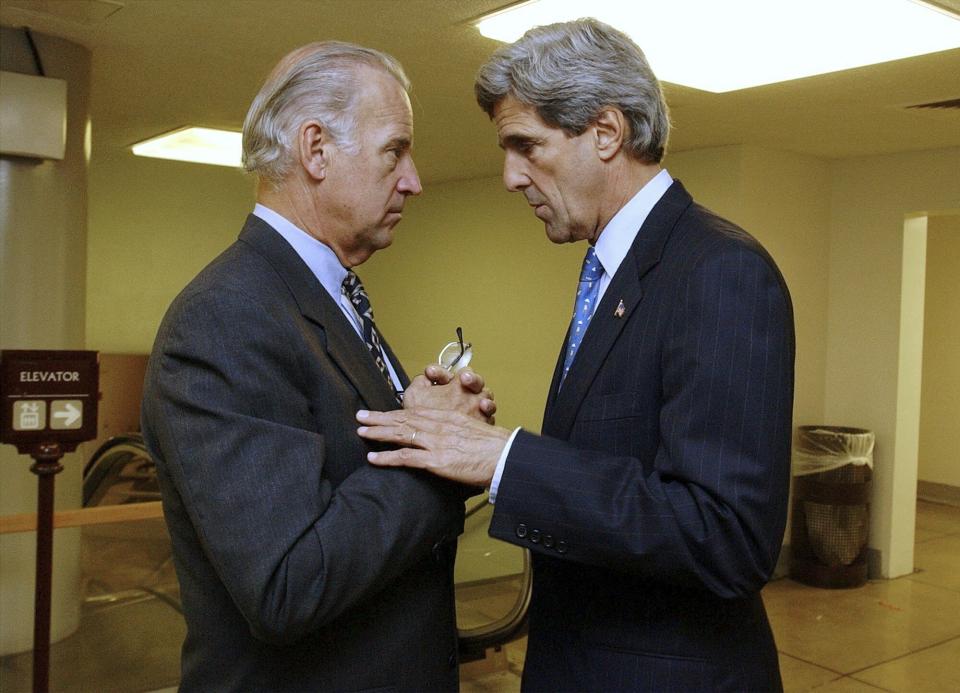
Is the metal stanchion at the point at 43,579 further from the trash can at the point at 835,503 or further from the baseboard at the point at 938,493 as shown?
the baseboard at the point at 938,493

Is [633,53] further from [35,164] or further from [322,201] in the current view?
[35,164]

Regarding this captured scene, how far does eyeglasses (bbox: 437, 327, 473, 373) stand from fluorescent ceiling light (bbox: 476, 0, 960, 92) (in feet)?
6.40

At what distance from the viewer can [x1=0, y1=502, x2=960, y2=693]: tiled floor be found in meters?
3.67

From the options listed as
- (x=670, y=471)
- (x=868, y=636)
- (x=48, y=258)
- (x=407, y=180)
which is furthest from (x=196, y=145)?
(x=670, y=471)

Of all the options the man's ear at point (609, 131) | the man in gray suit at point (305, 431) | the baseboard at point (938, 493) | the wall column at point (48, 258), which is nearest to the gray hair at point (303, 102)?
the man in gray suit at point (305, 431)

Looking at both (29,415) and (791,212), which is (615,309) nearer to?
(29,415)

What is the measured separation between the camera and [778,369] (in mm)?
1333

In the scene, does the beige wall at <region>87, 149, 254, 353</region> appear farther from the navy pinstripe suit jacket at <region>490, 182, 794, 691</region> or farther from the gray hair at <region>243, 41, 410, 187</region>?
the navy pinstripe suit jacket at <region>490, 182, 794, 691</region>

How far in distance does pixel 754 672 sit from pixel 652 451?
1.32 feet

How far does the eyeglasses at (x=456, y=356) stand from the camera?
163 centimetres

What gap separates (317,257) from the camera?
155 centimetres

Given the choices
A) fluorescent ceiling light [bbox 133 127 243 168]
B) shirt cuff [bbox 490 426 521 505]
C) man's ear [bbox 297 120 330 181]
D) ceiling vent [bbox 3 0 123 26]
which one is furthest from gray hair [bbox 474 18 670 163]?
fluorescent ceiling light [bbox 133 127 243 168]

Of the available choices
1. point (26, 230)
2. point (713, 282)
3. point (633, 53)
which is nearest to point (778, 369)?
point (713, 282)

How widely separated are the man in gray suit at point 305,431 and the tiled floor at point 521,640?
7.85ft
